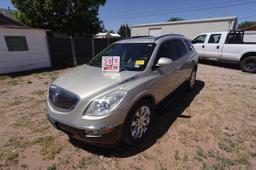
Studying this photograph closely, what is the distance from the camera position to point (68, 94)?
241cm

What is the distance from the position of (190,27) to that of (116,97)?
1938cm

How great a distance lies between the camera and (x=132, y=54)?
3.32 metres

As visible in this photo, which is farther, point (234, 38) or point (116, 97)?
point (234, 38)

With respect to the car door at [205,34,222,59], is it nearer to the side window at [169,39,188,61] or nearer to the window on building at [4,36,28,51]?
the side window at [169,39,188,61]

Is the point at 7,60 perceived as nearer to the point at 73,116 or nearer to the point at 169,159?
the point at 73,116

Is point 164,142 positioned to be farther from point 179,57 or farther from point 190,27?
point 190,27

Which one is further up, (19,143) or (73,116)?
(73,116)

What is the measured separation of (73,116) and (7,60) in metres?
8.76

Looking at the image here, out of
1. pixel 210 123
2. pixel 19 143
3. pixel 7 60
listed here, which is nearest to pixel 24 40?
pixel 7 60

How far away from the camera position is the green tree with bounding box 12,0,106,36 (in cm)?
1599

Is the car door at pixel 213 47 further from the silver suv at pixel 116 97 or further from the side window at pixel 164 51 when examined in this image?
the silver suv at pixel 116 97

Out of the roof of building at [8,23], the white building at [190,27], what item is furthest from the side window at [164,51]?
the white building at [190,27]

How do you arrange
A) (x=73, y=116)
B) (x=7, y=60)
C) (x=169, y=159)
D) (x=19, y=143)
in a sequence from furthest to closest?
(x=7, y=60), (x=19, y=143), (x=169, y=159), (x=73, y=116)

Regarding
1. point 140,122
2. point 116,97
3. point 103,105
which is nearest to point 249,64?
point 140,122
